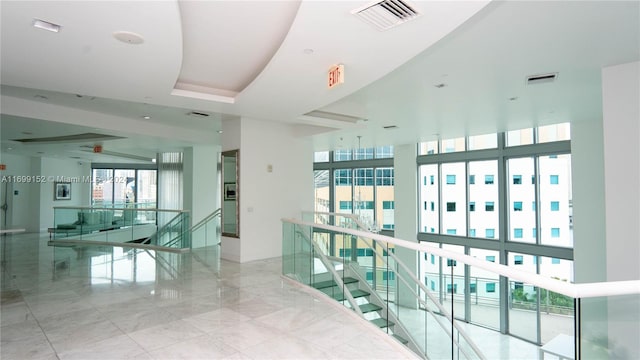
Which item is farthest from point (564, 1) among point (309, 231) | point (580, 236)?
point (580, 236)

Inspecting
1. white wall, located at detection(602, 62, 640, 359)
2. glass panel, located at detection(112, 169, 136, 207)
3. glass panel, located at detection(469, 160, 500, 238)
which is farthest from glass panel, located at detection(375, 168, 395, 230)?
glass panel, located at detection(112, 169, 136, 207)

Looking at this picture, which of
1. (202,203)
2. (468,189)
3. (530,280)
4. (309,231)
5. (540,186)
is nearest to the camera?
(530,280)

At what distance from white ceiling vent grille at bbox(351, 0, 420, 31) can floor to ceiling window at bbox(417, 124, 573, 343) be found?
8319 millimetres

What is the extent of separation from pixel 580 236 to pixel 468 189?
3.90 m

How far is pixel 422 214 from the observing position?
12.5 meters

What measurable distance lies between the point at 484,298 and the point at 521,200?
8424 millimetres

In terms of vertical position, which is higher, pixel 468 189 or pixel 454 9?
pixel 454 9

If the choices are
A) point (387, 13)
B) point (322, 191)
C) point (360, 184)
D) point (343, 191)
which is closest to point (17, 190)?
point (322, 191)

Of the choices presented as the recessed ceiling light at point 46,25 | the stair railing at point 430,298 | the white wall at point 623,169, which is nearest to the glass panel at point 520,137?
the white wall at point 623,169

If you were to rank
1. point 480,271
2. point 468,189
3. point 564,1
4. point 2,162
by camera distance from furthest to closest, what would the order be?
point 2,162 → point 468,189 → point 564,1 → point 480,271

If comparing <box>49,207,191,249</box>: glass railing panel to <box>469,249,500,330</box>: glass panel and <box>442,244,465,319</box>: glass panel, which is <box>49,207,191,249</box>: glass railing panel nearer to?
<box>442,244,465,319</box>: glass panel

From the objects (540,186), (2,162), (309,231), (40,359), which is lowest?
(40,359)

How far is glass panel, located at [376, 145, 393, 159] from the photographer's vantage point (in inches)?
551

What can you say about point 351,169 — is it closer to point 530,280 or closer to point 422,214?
point 422,214
